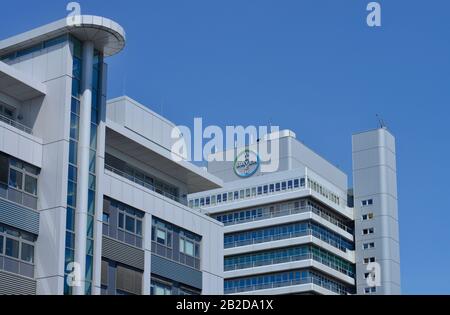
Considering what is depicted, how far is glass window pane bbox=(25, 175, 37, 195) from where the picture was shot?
44.7 metres

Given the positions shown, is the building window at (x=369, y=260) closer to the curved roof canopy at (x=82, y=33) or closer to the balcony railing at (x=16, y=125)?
the curved roof canopy at (x=82, y=33)

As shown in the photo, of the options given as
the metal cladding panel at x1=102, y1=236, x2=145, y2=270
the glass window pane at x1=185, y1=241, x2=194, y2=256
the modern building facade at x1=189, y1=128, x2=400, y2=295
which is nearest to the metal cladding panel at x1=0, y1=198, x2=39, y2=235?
the metal cladding panel at x1=102, y1=236, x2=145, y2=270

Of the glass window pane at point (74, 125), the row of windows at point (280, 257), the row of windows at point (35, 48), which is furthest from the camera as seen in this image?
the row of windows at point (280, 257)

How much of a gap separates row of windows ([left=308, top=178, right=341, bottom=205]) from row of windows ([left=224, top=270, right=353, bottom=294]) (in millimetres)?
11854

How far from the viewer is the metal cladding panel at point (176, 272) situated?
53506mm

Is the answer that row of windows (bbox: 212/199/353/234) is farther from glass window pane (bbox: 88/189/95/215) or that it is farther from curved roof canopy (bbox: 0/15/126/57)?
glass window pane (bbox: 88/189/95/215)

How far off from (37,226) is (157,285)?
11.5m

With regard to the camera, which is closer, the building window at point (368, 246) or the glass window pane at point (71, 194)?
the glass window pane at point (71, 194)

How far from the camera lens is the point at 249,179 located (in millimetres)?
124000

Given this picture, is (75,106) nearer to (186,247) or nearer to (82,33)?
(82,33)

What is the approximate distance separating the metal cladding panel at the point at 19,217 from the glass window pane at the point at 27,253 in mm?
756

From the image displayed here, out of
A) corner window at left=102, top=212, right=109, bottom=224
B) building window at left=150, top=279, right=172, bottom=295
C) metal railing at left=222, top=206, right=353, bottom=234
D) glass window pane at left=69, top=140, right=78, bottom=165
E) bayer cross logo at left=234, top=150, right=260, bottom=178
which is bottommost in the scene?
building window at left=150, top=279, right=172, bottom=295

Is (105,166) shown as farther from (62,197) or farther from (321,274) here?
(321,274)

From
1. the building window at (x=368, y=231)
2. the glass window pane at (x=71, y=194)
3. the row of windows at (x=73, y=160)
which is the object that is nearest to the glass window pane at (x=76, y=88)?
the row of windows at (x=73, y=160)
